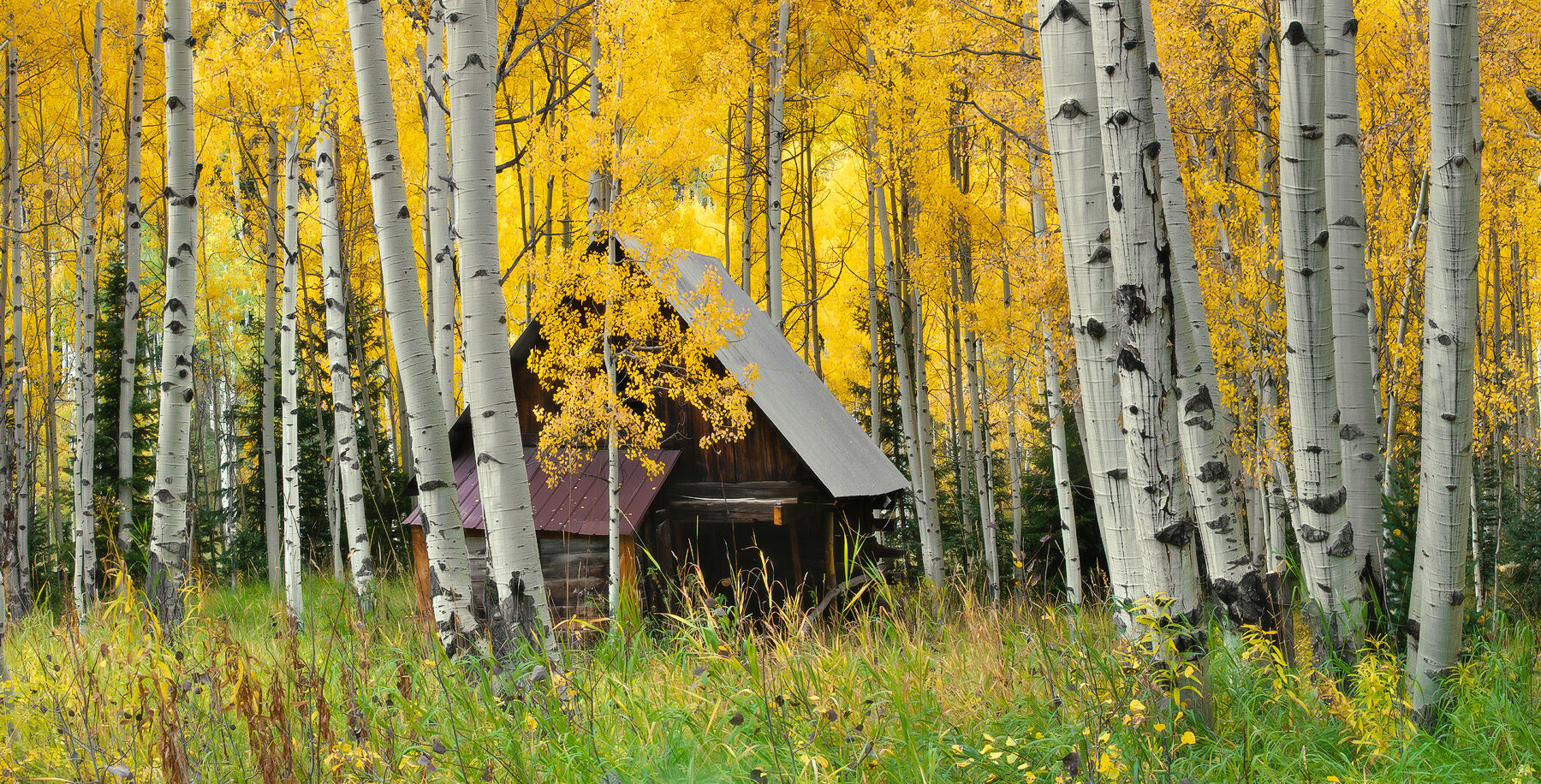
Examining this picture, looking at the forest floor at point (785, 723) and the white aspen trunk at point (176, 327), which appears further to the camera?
the white aspen trunk at point (176, 327)

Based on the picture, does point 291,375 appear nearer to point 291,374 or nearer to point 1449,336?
point 291,374

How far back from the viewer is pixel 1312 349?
371 cm

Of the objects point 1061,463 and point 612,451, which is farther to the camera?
point 1061,463

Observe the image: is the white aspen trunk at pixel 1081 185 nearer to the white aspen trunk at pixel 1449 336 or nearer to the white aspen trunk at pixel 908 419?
the white aspen trunk at pixel 1449 336

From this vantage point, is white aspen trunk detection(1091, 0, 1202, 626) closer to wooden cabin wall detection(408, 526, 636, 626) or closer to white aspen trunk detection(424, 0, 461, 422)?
white aspen trunk detection(424, 0, 461, 422)

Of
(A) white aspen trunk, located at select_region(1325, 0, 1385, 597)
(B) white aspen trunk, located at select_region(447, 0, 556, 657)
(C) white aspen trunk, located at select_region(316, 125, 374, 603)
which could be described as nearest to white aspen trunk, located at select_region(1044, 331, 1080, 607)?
(A) white aspen trunk, located at select_region(1325, 0, 1385, 597)

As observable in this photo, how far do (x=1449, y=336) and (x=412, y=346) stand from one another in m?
4.24

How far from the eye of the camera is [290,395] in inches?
346

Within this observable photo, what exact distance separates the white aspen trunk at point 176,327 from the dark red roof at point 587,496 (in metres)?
3.24

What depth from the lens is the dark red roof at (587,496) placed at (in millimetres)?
9133

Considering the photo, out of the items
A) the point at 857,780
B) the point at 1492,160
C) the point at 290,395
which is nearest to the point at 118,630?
the point at 857,780

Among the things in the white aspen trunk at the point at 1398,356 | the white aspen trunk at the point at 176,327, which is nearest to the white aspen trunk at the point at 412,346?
the white aspen trunk at the point at 176,327

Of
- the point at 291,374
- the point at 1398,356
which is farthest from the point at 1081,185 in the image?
the point at 1398,356

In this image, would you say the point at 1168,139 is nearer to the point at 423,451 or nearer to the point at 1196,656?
the point at 1196,656
